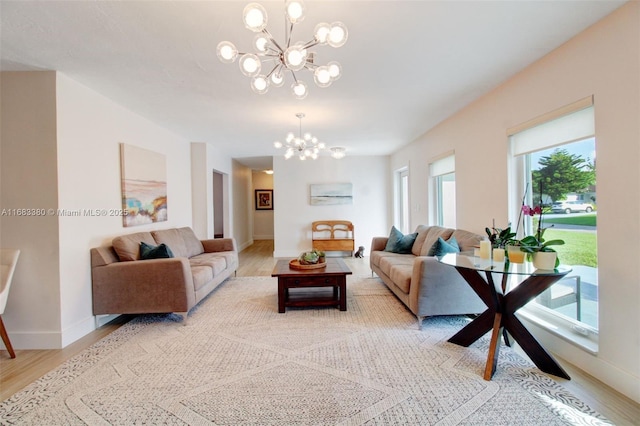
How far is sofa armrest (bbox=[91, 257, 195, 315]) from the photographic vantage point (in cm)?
290

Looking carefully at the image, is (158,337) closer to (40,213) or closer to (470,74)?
(40,213)

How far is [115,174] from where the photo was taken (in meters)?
3.29

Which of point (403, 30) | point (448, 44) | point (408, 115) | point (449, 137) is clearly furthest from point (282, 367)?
point (449, 137)

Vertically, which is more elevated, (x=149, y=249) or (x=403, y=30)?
(x=403, y=30)

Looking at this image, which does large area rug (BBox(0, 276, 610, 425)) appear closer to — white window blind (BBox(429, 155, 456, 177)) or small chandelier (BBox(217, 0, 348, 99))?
small chandelier (BBox(217, 0, 348, 99))

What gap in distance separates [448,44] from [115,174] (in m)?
3.52

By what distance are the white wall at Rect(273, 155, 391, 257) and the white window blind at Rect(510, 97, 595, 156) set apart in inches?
167

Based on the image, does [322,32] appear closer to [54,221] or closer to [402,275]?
[402,275]

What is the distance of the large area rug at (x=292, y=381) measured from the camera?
5.41ft

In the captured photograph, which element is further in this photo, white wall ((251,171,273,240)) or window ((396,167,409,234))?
white wall ((251,171,273,240))

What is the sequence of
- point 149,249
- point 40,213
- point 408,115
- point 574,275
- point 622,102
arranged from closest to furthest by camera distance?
point 622,102 < point 574,275 < point 40,213 < point 149,249 < point 408,115

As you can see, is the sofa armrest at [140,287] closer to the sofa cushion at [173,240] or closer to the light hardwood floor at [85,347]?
the light hardwood floor at [85,347]

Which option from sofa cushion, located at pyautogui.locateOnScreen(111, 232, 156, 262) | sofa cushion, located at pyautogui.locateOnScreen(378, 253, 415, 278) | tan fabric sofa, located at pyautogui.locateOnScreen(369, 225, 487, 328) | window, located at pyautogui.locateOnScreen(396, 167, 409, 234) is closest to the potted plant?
tan fabric sofa, located at pyautogui.locateOnScreen(369, 225, 487, 328)

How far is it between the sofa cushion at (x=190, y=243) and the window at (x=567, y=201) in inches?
164
